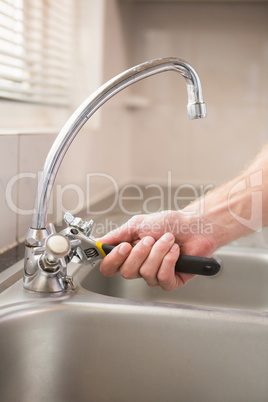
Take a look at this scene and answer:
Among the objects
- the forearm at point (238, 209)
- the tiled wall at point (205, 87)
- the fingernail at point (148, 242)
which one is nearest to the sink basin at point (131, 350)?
the fingernail at point (148, 242)

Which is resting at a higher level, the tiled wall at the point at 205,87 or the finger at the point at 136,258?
the tiled wall at the point at 205,87

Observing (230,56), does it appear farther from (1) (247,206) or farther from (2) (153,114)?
(1) (247,206)

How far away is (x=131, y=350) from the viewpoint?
0.61 meters

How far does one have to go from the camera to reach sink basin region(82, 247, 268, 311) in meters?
0.95

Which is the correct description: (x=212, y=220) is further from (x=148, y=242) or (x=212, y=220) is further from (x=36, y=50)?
(x=36, y=50)

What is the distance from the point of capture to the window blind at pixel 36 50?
1047mm

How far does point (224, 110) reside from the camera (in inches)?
71.9

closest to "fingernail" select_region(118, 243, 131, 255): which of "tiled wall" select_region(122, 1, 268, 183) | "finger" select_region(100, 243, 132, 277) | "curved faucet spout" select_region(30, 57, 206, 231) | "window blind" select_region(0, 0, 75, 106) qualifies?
"finger" select_region(100, 243, 132, 277)

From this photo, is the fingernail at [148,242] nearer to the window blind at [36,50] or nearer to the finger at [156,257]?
the finger at [156,257]

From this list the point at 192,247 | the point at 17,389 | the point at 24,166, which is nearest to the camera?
the point at 17,389

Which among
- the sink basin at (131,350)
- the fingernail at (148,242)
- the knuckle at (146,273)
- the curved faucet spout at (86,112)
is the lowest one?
the sink basin at (131,350)

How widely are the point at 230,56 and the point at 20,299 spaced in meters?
1.42

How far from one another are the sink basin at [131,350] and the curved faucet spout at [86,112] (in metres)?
0.12

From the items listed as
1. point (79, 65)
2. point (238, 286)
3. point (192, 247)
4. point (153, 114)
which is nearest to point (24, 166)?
point (192, 247)
